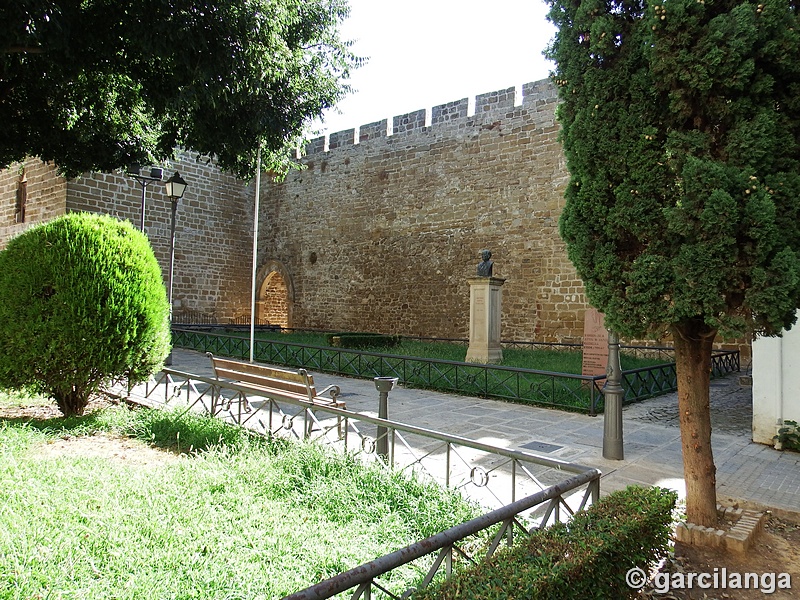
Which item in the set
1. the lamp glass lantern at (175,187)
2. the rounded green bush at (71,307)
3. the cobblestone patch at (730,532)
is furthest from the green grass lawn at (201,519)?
the lamp glass lantern at (175,187)

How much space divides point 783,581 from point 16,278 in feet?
19.8

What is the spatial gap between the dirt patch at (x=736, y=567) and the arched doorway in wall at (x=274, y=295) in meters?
16.6

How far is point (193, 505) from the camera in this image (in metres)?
2.83

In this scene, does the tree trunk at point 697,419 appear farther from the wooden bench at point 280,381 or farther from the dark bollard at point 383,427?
the wooden bench at point 280,381

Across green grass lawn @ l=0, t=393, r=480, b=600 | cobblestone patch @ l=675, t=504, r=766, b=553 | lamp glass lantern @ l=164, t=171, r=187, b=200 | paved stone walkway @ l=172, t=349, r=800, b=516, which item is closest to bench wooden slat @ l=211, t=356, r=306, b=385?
green grass lawn @ l=0, t=393, r=480, b=600

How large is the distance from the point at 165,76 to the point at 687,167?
232 inches

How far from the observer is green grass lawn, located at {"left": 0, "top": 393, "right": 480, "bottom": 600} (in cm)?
213

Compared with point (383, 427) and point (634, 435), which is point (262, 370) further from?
point (634, 435)

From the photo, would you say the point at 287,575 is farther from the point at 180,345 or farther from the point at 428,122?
the point at 428,122

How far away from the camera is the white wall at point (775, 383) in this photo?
4.78 metres

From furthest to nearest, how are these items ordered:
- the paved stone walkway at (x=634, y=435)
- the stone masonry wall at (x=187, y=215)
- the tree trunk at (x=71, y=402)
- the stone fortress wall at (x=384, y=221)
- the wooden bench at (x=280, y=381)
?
the stone masonry wall at (x=187, y=215)
the stone fortress wall at (x=384, y=221)
the tree trunk at (x=71, y=402)
the wooden bench at (x=280, y=381)
the paved stone walkway at (x=634, y=435)

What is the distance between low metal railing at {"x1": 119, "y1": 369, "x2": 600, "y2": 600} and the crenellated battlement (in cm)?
985

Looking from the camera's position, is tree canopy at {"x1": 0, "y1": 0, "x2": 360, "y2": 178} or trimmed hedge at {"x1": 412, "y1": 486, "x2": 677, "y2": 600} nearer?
trimmed hedge at {"x1": 412, "y1": 486, "x2": 677, "y2": 600}

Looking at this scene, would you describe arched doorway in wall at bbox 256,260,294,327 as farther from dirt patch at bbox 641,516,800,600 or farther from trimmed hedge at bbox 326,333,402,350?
dirt patch at bbox 641,516,800,600
